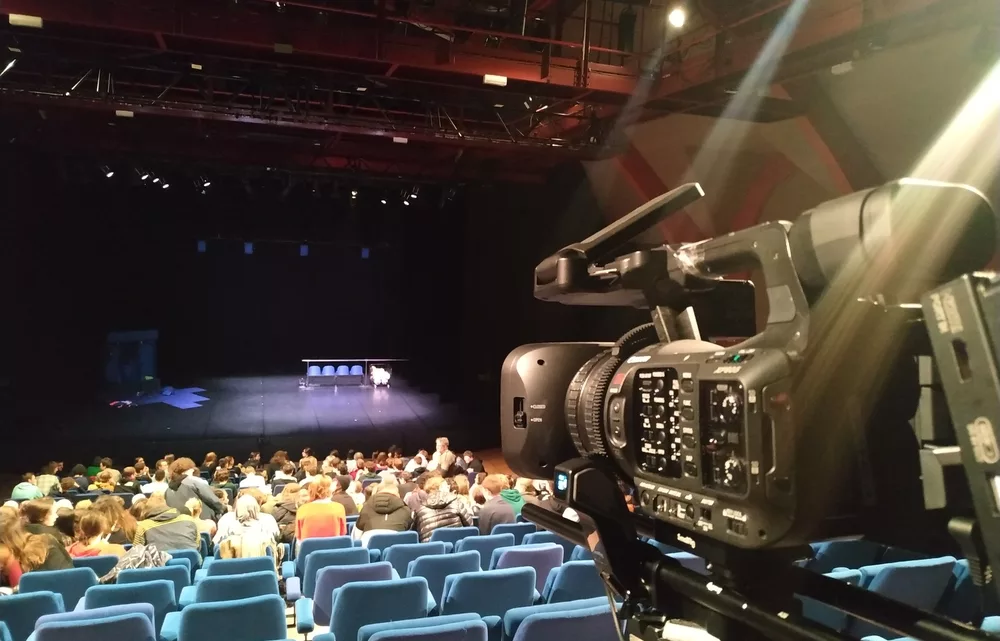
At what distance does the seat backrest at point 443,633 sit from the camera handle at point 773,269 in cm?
173

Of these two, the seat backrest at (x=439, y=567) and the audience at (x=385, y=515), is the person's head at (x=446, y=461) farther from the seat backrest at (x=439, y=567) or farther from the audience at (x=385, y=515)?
the seat backrest at (x=439, y=567)

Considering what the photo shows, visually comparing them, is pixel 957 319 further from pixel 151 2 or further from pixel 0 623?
pixel 151 2

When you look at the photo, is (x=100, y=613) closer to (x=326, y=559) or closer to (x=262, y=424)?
(x=326, y=559)

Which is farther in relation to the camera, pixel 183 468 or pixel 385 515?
pixel 183 468

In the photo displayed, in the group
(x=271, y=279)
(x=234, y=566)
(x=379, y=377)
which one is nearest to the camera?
(x=234, y=566)

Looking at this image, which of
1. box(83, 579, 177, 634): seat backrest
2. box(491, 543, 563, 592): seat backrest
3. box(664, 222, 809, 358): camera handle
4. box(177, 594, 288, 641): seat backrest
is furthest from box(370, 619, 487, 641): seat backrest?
box(664, 222, 809, 358): camera handle

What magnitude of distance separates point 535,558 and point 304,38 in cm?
503

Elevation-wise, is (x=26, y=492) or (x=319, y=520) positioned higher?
(x=319, y=520)

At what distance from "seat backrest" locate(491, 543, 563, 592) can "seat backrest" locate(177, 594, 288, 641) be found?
1269 millimetres

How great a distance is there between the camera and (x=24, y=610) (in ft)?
9.96

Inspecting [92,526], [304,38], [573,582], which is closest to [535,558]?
[573,582]

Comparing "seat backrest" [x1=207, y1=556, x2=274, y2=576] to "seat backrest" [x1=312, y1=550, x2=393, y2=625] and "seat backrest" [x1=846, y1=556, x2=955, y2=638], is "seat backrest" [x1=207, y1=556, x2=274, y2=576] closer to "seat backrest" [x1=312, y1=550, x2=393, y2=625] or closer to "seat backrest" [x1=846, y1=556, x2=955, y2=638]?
"seat backrest" [x1=312, y1=550, x2=393, y2=625]

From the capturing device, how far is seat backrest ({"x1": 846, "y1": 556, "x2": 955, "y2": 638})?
309cm

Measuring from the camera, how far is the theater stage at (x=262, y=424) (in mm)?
10594
